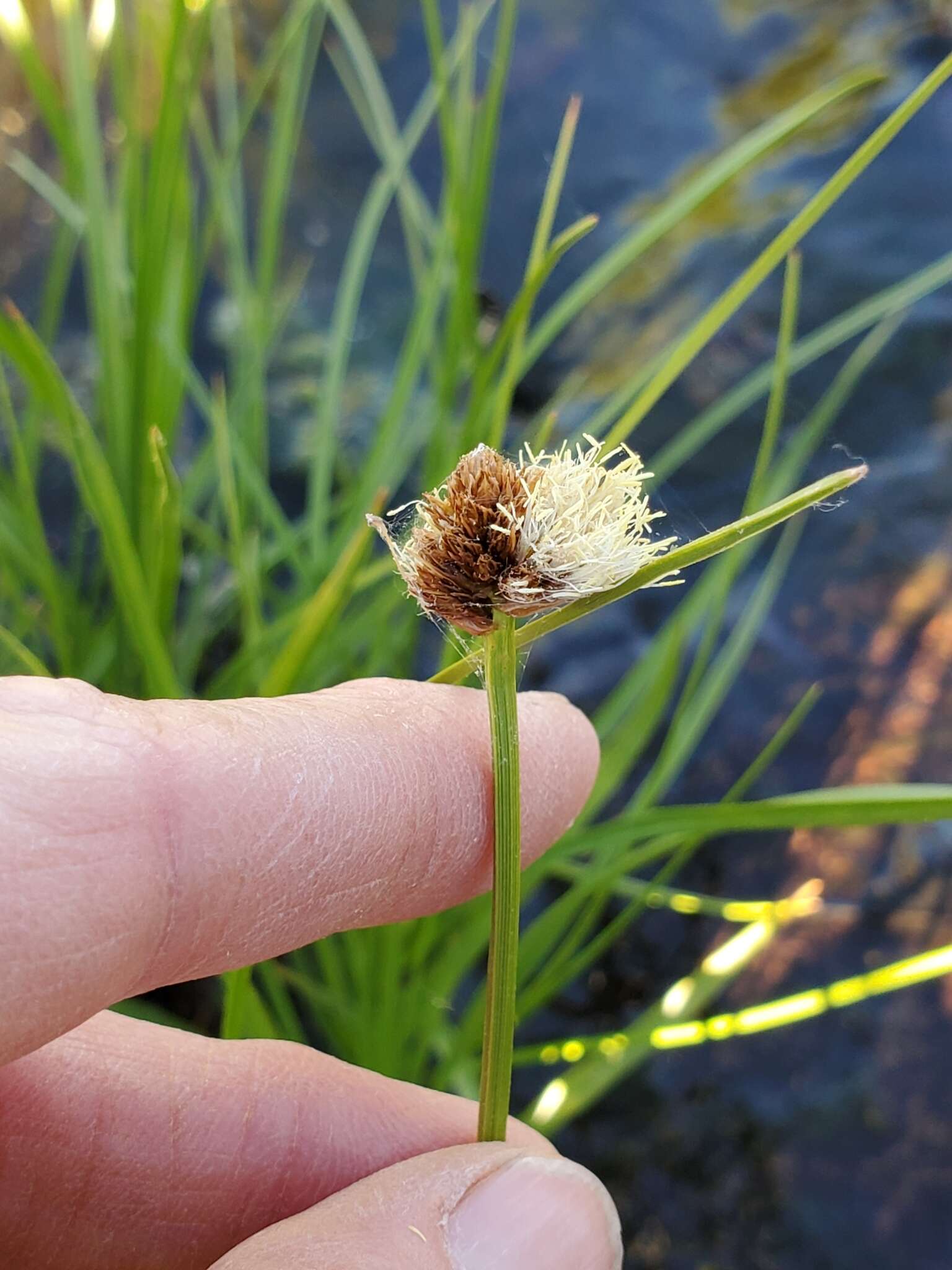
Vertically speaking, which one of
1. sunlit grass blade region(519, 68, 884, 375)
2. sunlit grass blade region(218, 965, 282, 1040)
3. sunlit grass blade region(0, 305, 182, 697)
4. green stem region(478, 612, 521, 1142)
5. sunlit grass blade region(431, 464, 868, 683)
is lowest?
sunlit grass blade region(218, 965, 282, 1040)

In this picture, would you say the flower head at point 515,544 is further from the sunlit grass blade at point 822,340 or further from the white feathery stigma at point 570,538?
the sunlit grass blade at point 822,340

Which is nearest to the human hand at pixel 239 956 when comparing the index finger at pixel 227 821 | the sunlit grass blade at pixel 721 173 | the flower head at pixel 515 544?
the index finger at pixel 227 821

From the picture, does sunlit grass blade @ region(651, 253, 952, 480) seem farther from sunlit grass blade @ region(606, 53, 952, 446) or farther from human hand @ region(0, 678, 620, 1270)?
human hand @ region(0, 678, 620, 1270)

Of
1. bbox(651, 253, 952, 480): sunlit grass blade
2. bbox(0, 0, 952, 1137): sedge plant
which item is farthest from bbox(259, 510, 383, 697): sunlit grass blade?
bbox(651, 253, 952, 480): sunlit grass blade

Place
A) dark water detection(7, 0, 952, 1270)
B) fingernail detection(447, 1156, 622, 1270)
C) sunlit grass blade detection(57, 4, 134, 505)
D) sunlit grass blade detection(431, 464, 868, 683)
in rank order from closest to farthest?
sunlit grass blade detection(431, 464, 868, 683) < fingernail detection(447, 1156, 622, 1270) < sunlit grass blade detection(57, 4, 134, 505) < dark water detection(7, 0, 952, 1270)

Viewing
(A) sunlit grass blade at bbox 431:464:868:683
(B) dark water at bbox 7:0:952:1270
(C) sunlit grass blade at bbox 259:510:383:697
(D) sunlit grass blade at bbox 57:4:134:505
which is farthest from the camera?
(B) dark water at bbox 7:0:952:1270

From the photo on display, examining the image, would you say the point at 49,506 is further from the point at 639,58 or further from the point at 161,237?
the point at 639,58

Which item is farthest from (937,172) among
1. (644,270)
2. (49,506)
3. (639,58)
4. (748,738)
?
(49,506)
